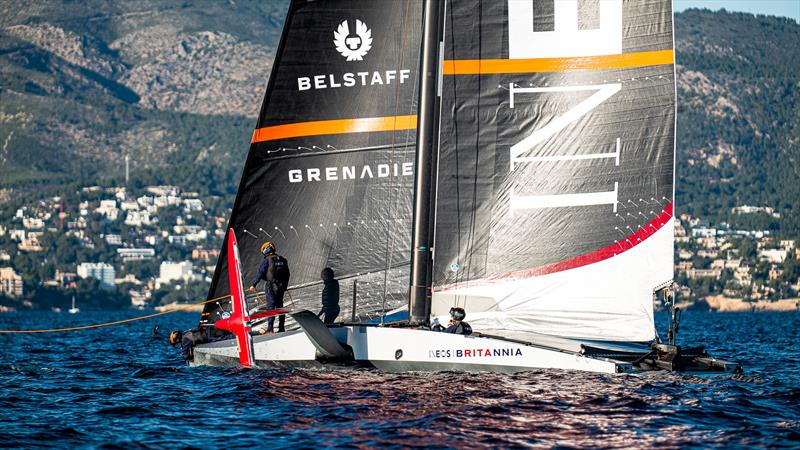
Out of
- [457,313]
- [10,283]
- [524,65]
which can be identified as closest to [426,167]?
[524,65]

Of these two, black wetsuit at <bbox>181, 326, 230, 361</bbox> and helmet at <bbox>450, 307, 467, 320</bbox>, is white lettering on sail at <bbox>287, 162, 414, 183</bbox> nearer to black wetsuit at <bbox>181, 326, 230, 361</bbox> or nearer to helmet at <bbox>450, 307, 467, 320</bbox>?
black wetsuit at <bbox>181, 326, 230, 361</bbox>

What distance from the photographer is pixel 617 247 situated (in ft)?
66.2

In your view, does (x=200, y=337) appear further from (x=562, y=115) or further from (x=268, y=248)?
(x=562, y=115)

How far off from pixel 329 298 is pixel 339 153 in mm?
2435

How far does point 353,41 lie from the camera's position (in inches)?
849

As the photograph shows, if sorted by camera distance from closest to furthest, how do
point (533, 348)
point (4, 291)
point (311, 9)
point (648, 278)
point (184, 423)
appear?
point (184, 423) < point (533, 348) < point (648, 278) < point (311, 9) < point (4, 291)

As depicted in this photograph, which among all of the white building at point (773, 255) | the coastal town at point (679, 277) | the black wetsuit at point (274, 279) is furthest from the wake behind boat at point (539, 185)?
the white building at point (773, 255)

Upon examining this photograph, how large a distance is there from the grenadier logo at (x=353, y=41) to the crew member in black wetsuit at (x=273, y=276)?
3448 mm

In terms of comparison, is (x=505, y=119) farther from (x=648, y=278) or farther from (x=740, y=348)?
(x=740, y=348)

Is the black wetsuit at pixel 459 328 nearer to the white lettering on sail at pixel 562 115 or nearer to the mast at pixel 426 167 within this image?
the mast at pixel 426 167

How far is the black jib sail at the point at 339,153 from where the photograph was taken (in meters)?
21.6

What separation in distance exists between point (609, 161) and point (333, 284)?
5.07m

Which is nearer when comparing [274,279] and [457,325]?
[457,325]

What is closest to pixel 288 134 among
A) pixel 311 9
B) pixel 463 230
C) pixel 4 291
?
pixel 311 9
